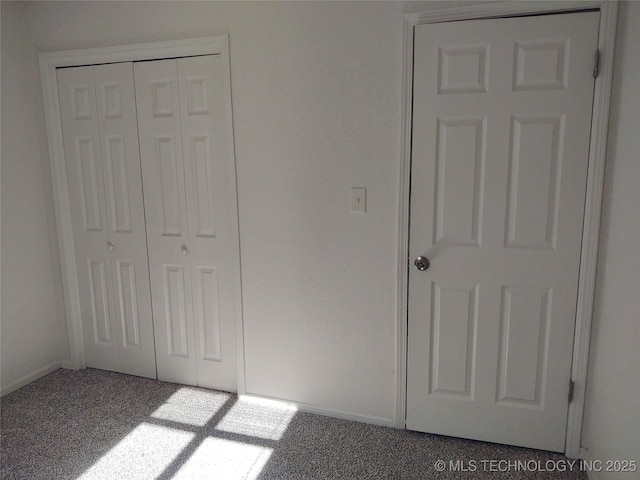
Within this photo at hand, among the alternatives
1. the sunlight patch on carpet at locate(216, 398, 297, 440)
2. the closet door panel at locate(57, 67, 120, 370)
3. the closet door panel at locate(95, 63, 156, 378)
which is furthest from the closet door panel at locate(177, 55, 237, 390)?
the closet door panel at locate(57, 67, 120, 370)

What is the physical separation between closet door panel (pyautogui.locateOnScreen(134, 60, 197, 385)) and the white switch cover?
1.04m

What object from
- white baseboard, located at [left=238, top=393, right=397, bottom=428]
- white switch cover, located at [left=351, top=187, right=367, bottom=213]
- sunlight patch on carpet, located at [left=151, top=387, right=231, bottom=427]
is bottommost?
sunlight patch on carpet, located at [left=151, top=387, right=231, bottom=427]

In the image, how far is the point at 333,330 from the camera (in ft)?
7.77

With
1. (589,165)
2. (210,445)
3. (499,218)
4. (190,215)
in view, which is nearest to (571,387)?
(499,218)

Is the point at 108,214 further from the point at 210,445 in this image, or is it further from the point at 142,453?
the point at 210,445

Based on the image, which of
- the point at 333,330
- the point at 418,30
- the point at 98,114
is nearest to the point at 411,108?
the point at 418,30

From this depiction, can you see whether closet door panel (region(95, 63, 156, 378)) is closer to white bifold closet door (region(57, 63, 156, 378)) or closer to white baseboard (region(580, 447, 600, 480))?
white bifold closet door (region(57, 63, 156, 378))

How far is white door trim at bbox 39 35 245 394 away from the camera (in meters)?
2.38

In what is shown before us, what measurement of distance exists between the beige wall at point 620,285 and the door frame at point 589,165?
29mm

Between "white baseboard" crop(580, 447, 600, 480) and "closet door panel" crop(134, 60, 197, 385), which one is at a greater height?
"closet door panel" crop(134, 60, 197, 385)

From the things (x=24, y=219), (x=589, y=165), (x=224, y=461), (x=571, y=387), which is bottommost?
(x=224, y=461)

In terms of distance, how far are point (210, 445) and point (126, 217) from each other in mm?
1470

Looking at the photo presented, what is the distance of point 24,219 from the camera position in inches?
110

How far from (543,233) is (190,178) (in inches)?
74.3
